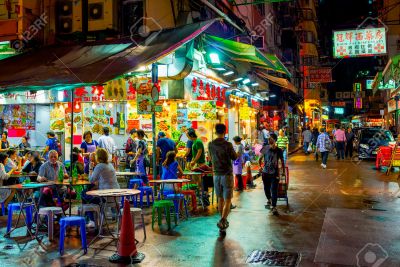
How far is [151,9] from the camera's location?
47.2 ft

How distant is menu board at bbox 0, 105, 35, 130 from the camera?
17.3 m

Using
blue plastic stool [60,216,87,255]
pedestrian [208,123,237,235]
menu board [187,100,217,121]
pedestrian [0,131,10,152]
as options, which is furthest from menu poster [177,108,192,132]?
blue plastic stool [60,216,87,255]

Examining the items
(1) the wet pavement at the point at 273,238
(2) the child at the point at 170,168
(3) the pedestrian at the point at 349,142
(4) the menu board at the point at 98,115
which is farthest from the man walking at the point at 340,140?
(2) the child at the point at 170,168

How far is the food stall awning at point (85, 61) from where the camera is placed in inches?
360

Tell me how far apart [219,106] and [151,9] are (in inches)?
212

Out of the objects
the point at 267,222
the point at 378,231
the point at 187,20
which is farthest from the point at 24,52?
the point at 378,231

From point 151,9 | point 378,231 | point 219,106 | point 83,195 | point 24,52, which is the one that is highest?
point 151,9

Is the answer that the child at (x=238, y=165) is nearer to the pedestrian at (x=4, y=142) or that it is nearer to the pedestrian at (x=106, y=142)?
the pedestrian at (x=106, y=142)

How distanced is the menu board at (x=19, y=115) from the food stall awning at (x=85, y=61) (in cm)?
463

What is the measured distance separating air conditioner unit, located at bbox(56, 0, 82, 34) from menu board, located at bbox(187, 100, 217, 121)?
5.04m

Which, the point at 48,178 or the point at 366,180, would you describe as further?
the point at 366,180

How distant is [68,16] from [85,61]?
4.46 m

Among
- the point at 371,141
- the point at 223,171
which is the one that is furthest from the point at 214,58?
the point at 371,141

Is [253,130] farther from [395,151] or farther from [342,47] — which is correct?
[395,151]
